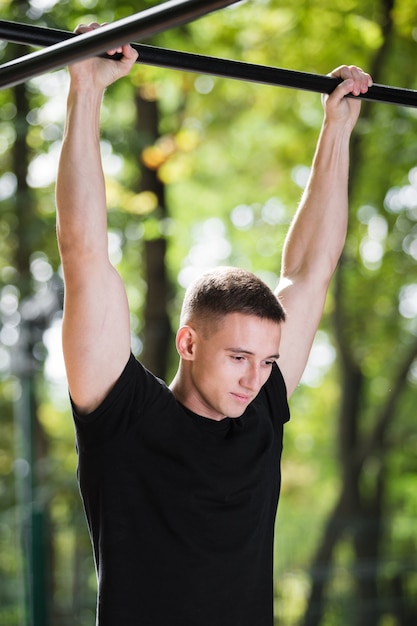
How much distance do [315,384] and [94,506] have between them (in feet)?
47.6

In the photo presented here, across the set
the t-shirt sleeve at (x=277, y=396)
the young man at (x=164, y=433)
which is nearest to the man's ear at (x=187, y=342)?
the young man at (x=164, y=433)

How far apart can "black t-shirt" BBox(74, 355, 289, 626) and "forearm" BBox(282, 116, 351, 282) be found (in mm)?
734

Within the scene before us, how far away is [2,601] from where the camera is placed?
1086cm

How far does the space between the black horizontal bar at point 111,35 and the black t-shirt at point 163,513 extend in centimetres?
75

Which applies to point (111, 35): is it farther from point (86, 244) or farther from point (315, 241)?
point (315, 241)

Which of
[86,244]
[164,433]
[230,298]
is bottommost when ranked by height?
[164,433]

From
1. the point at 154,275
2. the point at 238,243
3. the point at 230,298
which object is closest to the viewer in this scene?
the point at 230,298

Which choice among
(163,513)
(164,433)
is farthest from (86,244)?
(163,513)

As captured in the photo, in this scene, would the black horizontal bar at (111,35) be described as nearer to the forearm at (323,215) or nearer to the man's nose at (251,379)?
the man's nose at (251,379)

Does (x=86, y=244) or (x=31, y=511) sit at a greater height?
(x=86, y=244)

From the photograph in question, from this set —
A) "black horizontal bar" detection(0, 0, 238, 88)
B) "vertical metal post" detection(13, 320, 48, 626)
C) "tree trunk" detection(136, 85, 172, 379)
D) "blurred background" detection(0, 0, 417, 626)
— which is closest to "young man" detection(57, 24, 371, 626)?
"black horizontal bar" detection(0, 0, 238, 88)

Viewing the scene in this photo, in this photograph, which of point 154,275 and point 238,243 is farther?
point 238,243

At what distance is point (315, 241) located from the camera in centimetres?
303

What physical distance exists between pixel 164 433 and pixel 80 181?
0.60 metres
